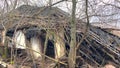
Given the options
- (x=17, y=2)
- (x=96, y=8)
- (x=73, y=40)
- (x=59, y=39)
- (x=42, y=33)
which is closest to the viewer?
(x=73, y=40)

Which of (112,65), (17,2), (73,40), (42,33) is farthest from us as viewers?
(17,2)

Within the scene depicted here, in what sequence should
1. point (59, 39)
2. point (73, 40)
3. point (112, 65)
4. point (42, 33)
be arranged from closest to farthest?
point (73, 40) < point (59, 39) < point (112, 65) < point (42, 33)

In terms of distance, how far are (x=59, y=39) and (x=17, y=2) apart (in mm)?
4330

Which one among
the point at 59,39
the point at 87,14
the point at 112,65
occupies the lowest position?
the point at 112,65

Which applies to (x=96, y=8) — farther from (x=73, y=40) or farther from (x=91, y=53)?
(x=91, y=53)

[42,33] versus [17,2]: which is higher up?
[17,2]

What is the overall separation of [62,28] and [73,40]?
93.6 inches

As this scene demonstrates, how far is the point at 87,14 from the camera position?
1012 centimetres

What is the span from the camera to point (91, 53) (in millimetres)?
13406

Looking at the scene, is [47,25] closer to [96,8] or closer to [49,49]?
[96,8]

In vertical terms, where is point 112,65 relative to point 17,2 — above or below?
below

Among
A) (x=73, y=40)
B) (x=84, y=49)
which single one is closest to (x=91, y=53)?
(x=84, y=49)

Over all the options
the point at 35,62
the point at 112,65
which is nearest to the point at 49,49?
the point at 35,62

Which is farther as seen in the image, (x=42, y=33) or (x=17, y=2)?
(x=17, y=2)
